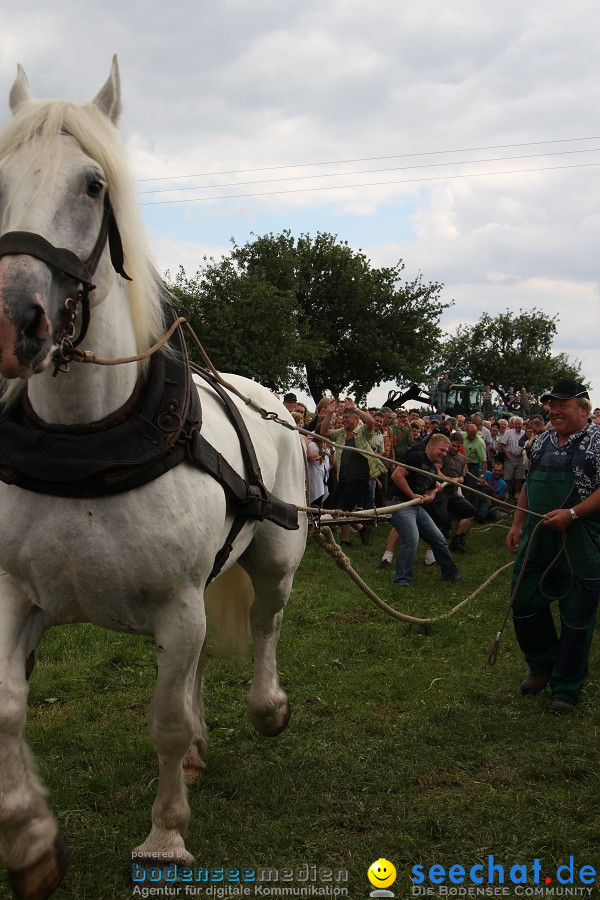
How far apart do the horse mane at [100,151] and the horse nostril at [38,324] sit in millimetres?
484

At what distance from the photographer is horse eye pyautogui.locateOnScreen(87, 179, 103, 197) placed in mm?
2516

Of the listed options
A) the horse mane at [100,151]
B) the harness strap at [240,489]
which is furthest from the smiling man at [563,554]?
the horse mane at [100,151]

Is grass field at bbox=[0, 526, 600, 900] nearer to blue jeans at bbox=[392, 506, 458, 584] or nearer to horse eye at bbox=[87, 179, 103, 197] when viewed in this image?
horse eye at bbox=[87, 179, 103, 197]

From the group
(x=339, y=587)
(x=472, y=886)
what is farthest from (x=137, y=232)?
(x=339, y=587)

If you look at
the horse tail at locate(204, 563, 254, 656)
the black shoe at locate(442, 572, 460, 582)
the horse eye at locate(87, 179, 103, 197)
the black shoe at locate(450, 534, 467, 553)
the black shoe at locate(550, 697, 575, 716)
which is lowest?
the black shoe at locate(550, 697, 575, 716)

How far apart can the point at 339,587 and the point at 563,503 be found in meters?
3.95

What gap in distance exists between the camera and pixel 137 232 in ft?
9.05

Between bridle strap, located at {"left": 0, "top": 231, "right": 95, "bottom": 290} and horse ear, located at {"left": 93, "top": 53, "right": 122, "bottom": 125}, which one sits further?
horse ear, located at {"left": 93, "top": 53, "right": 122, "bottom": 125}

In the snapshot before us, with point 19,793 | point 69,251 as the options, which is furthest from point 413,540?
point 69,251

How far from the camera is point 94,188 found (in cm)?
253

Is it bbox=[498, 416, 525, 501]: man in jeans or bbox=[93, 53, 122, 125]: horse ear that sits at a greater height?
bbox=[93, 53, 122, 125]: horse ear

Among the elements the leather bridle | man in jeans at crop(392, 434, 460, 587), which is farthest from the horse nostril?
man in jeans at crop(392, 434, 460, 587)

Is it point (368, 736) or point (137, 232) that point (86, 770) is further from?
point (137, 232)

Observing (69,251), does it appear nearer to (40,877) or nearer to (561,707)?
(40,877)
